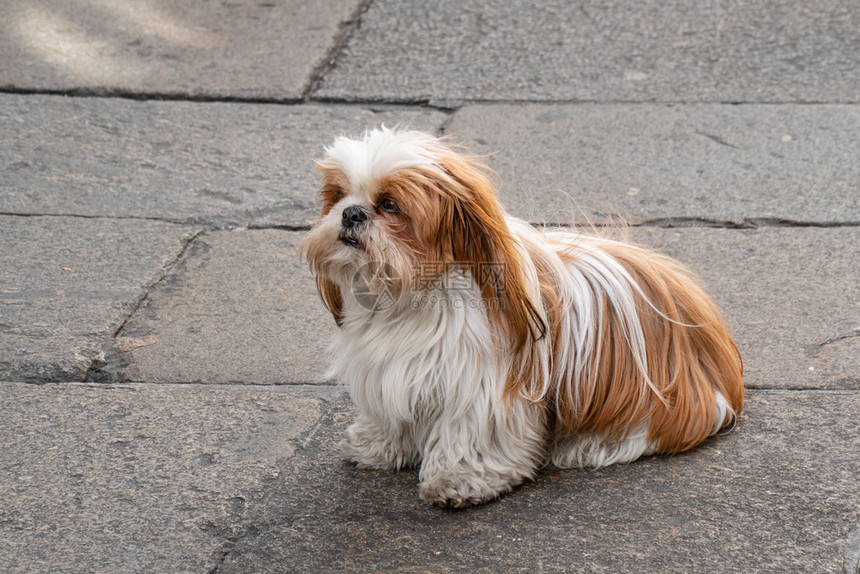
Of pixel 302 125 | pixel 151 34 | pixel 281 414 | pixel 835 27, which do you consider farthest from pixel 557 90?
pixel 281 414

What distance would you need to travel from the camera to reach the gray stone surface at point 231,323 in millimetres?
3492

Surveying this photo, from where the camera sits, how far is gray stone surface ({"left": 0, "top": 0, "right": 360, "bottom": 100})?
229 inches

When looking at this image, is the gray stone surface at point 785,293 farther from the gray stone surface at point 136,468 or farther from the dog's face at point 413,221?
the gray stone surface at point 136,468

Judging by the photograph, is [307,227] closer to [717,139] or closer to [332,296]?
[332,296]

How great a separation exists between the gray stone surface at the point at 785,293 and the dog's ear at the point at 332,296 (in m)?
1.48

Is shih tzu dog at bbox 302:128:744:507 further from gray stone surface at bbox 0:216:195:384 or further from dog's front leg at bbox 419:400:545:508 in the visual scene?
gray stone surface at bbox 0:216:195:384

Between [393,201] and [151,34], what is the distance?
4600 millimetres

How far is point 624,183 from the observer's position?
479cm

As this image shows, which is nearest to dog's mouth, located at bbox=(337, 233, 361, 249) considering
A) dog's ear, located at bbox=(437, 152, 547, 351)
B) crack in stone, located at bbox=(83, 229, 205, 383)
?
dog's ear, located at bbox=(437, 152, 547, 351)

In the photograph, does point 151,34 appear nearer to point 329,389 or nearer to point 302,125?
point 302,125

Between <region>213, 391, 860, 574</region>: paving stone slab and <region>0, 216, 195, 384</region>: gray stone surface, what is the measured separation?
3.73 feet

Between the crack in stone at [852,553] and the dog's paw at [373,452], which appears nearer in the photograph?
the crack in stone at [852,553]

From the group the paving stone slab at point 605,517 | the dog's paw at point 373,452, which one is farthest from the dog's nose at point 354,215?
the paving stone slab at point 605,517

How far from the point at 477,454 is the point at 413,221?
2.40 ft
